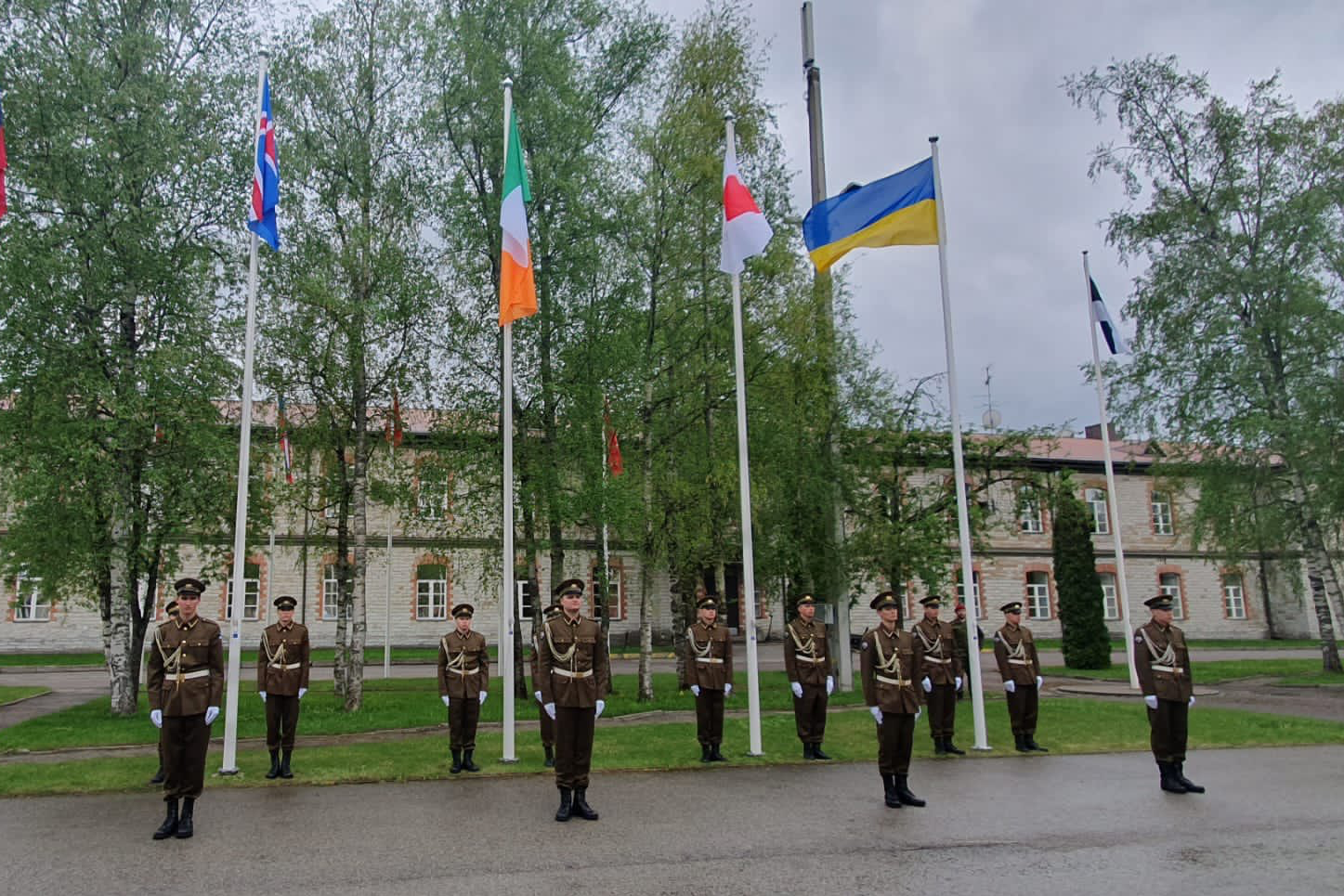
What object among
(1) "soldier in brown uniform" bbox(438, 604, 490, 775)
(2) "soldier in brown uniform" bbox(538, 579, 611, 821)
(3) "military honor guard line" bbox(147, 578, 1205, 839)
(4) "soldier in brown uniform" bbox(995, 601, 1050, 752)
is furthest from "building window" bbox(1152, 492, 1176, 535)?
(2) "soldier in brown uniform" bbox(538, 579, 611, 821)

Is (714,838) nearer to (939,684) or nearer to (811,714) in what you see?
(811,714)

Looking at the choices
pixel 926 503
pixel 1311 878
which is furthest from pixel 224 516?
pixel 1311 878

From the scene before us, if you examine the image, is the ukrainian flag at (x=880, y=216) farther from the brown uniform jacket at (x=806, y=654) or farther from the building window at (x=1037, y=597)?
the building window at (x=1037, y=597)

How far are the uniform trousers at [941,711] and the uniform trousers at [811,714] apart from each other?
66.3 inches

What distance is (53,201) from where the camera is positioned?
56.8ft

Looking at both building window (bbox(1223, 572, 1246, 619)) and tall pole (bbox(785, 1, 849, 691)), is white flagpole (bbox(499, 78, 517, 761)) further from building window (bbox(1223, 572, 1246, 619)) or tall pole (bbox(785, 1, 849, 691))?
building window (bbox(1223, 572, 1246, 619))

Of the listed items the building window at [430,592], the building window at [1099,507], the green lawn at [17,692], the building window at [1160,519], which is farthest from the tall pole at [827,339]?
the building window at [1160,519]

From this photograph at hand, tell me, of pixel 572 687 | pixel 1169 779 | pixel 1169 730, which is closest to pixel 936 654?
pixel 1169 730

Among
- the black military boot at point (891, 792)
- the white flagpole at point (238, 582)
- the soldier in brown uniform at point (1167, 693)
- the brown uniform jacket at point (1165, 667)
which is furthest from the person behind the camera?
the white flagpole at point (238, 582)

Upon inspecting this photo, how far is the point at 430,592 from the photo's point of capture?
40.9m

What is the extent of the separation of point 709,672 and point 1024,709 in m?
4.67

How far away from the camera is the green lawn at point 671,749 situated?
11.1 meters

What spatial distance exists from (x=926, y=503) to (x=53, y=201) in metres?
19.3

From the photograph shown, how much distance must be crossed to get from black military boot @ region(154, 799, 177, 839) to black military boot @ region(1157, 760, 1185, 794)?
994 centimetres
